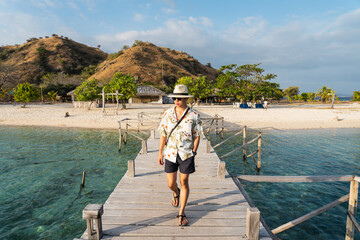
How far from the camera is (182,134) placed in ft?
10.5

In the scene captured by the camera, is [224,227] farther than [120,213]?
No

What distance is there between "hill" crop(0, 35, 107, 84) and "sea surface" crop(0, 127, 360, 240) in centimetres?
9137

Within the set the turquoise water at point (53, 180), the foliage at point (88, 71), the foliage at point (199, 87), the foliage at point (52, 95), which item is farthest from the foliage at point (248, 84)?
the foliage at point (88, 71)

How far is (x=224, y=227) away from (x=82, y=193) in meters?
6.59

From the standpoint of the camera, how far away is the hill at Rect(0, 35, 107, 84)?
302 ft

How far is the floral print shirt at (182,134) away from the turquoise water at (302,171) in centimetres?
447

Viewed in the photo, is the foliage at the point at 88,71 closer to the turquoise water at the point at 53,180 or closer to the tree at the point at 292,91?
the tree at the point at 292,91

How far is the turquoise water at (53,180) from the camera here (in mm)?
5797

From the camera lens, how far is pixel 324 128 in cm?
2188

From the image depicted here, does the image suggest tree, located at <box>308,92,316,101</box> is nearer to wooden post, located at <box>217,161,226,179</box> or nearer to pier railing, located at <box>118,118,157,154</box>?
pier railing, located at <box>118,118,157,154</box>

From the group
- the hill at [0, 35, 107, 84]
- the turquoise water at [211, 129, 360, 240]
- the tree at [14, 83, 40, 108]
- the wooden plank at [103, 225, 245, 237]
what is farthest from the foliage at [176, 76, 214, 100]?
the hill at [0, 35, 107, 84]

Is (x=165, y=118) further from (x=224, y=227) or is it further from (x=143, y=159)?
(x=143, y=159)

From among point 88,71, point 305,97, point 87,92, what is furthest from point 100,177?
point 88,71

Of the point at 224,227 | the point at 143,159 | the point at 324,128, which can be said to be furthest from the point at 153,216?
the point at 324,128
